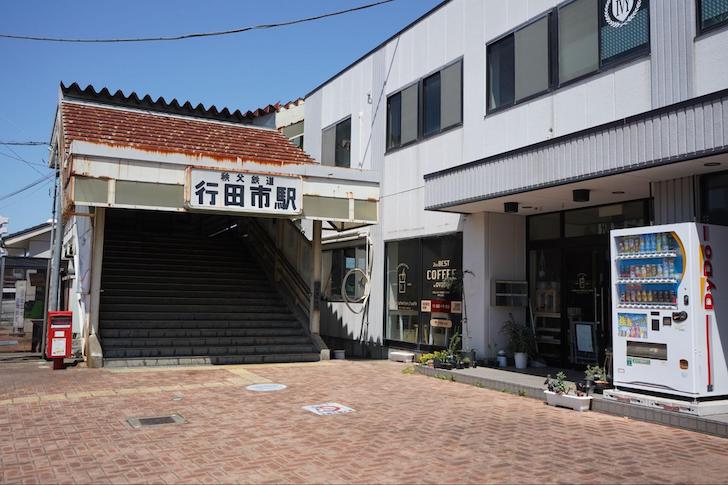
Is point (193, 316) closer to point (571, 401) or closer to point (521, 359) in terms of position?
point (521, 359)

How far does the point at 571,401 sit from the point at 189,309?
10928mm

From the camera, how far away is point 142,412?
885cm

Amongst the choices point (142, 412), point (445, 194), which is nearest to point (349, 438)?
point (142, 412)

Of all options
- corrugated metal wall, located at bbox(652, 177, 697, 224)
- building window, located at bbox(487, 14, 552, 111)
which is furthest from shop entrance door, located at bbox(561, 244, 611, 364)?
building window, located at bbox(487, 14, 552, 111)

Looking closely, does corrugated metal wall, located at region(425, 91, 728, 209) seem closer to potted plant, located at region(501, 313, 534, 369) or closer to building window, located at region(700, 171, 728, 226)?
building window, located at region(700, 171, 728, 226)

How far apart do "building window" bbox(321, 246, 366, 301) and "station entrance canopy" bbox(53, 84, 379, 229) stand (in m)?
0.99

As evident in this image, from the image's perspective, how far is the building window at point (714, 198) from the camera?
9008mm

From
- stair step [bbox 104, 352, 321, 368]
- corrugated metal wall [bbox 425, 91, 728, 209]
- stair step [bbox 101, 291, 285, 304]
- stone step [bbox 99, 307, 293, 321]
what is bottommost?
stair step [bbox 104, 352, 321, 368]

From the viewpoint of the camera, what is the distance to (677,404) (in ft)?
26.9

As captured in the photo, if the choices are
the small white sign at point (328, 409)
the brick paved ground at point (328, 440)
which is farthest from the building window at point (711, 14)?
the small white sign at point (328, 409)

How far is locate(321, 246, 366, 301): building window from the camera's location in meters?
18.0

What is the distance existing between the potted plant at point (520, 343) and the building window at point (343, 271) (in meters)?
5.87

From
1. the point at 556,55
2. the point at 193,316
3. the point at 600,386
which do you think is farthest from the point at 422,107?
the point at 600,386

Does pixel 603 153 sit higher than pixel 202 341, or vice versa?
pixel 603 153
